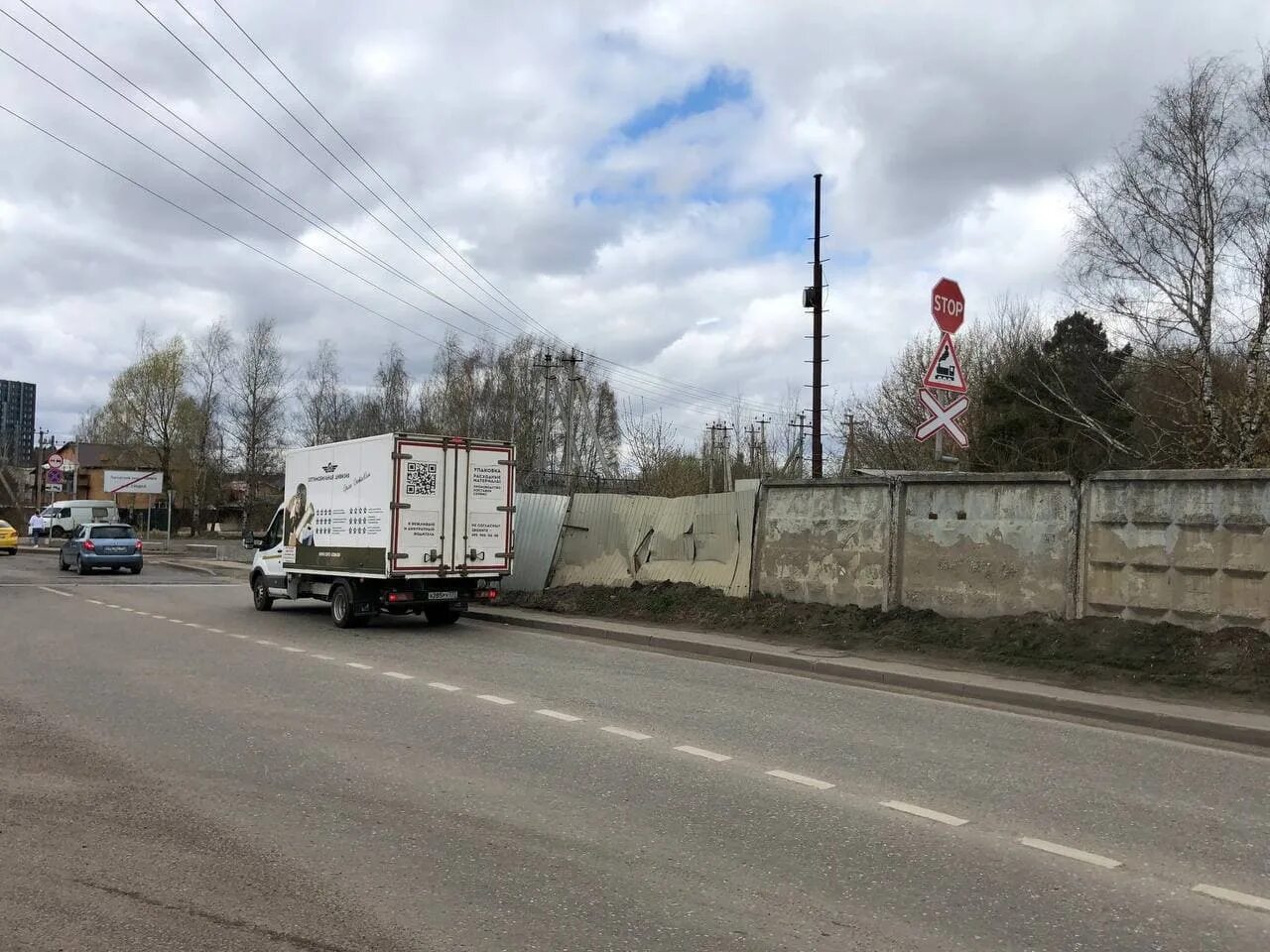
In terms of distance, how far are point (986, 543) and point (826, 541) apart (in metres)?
2.68

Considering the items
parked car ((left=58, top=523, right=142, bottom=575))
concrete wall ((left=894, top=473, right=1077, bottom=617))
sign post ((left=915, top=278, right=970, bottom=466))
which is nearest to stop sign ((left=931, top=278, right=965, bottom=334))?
sign post ((left=915, top=278, right=970, bottom=466))

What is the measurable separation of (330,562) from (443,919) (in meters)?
13.2

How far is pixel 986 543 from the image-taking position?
1260 centimetres

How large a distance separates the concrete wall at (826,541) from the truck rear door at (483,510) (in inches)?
174

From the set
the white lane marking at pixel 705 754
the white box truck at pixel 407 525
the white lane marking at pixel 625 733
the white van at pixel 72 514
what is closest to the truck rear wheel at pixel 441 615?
the white box truck at pixel 407 525

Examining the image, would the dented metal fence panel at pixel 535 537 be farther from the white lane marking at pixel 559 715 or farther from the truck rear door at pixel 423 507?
the white lane marking at pixel 559 715

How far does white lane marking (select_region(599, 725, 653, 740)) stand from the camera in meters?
7.71

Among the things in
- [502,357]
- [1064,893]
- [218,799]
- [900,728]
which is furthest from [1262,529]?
[502,357]

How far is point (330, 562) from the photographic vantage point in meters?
16.5

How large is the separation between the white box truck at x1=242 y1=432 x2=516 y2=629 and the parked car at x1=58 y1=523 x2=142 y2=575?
16.3m

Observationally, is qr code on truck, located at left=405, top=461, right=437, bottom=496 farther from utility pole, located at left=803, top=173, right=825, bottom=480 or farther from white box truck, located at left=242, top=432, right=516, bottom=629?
utility pole, located at left=803, top=173, right=825, bottom=480

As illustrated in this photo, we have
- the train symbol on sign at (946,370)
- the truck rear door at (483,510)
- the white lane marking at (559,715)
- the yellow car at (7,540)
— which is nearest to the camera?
the white lane marking at (559,715)

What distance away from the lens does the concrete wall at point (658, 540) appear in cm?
1619

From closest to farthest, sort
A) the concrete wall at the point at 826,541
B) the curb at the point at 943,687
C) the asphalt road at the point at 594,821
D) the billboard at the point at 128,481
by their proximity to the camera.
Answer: the asphalt road at the point at 594,821 → the curb at the point at 943,687 → the concrete wall at the point at 826,541 → the billboard at the point at 128,481
